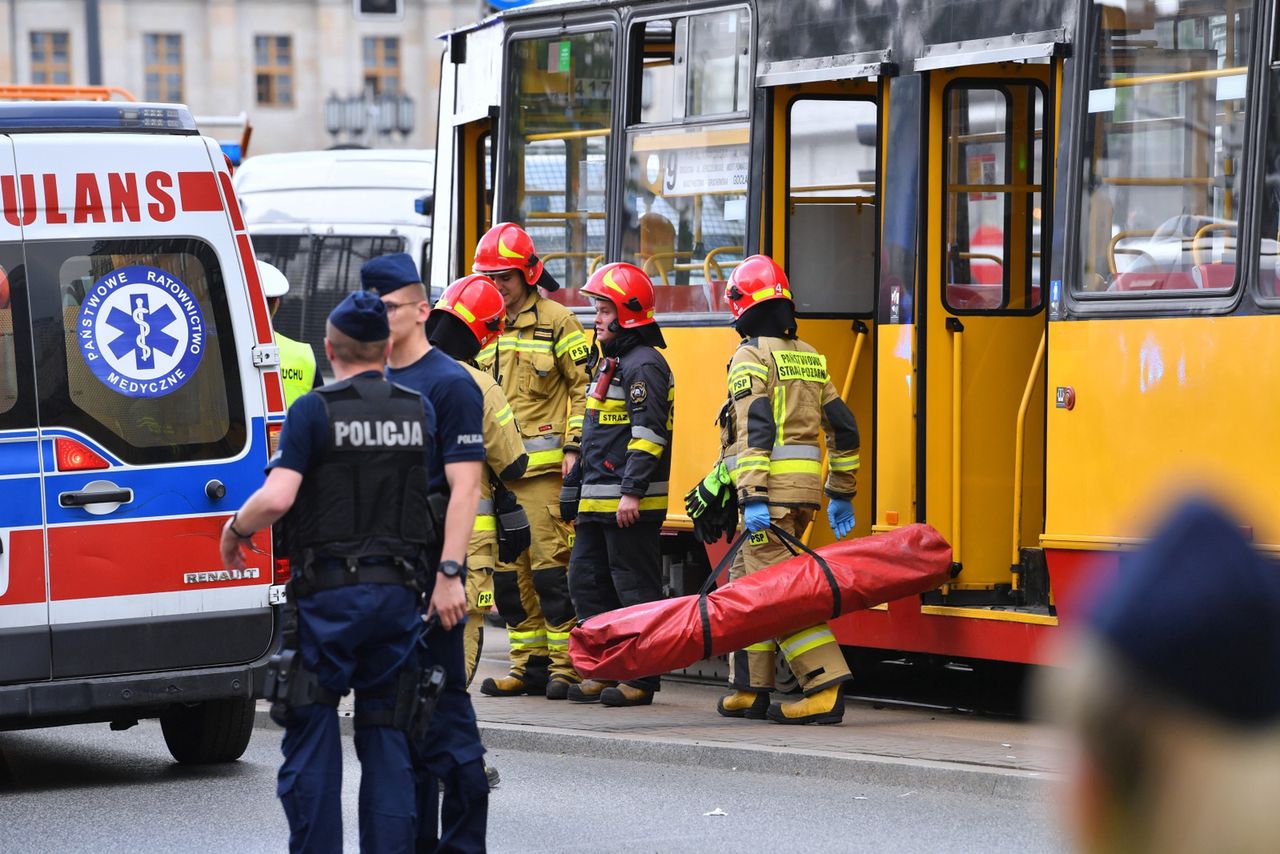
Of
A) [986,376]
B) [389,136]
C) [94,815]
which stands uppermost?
[389,136]

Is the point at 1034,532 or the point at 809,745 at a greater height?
the point at 1034,532

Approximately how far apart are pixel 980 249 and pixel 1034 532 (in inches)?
49.3

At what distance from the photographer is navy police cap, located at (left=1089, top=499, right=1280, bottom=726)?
4.69ft

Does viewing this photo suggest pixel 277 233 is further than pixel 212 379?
Yes

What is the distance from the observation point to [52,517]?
7.01 m

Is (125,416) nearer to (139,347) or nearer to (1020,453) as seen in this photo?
(139,347)

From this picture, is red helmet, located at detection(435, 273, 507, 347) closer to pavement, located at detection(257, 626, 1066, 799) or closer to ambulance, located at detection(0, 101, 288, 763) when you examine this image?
ambulance, located at detection(0, 101, 288, 763)

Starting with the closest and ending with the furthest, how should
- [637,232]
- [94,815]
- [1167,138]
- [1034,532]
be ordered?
[94,815]
[1167,138]
[1034,532]
[637,232]

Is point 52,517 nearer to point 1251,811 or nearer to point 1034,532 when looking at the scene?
point 1034,532

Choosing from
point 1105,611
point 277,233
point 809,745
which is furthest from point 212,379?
point 277,233

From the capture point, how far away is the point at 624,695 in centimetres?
908

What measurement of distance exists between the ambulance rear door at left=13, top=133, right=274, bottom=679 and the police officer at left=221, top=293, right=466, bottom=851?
178cm

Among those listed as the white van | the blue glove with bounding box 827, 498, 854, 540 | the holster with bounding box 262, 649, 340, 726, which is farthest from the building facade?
the holster with bounding box 262, 649, 340, 726

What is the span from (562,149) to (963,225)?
256 centimetres
